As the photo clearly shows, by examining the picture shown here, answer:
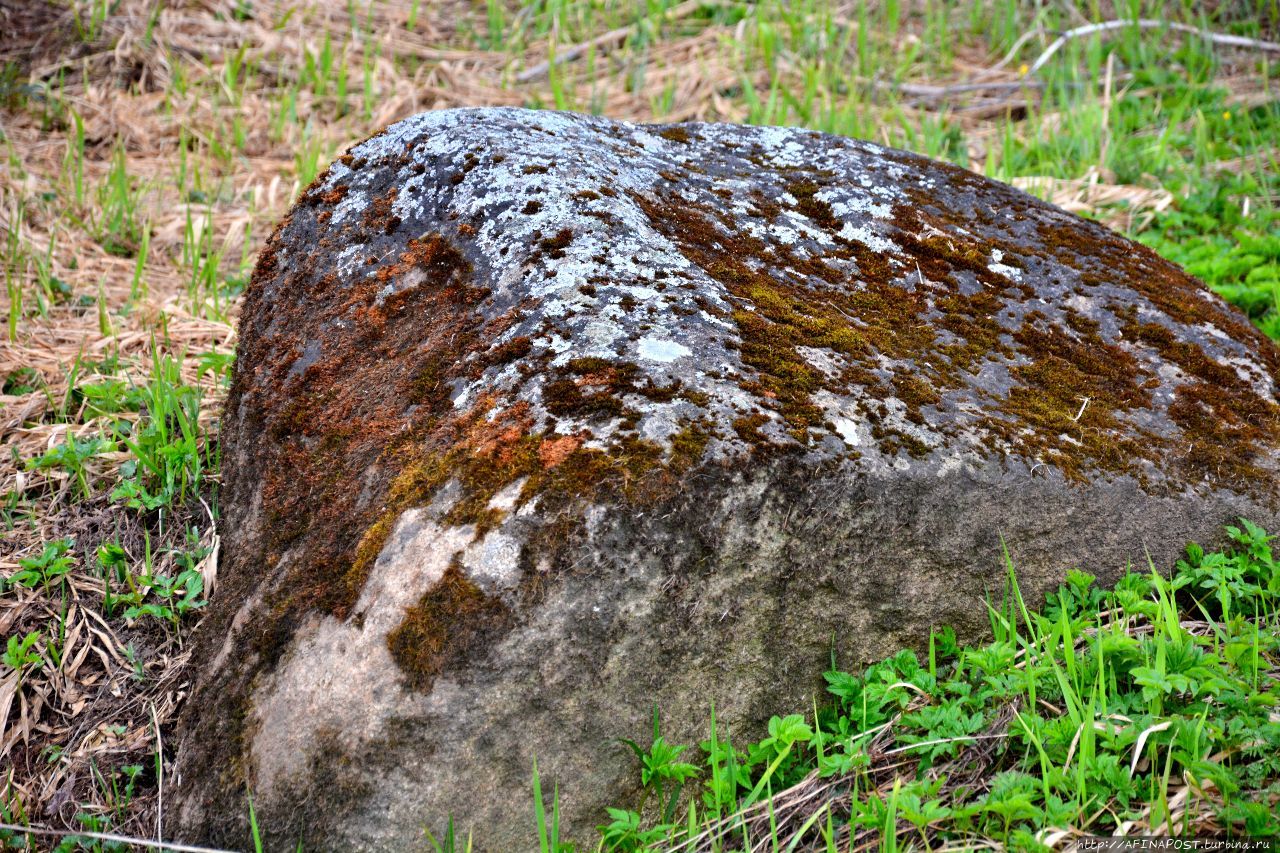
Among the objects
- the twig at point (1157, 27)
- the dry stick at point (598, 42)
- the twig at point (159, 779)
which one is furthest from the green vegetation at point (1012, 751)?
the dry stick at point (598, 42)

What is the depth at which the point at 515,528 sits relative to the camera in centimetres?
172

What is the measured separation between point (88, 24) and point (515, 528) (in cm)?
626

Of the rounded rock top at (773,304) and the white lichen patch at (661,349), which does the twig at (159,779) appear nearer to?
the rounded rock top at (773,304)

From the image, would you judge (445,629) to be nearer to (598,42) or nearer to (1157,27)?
(598,42)

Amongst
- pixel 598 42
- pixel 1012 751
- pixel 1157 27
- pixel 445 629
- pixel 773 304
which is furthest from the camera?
pixel 598 42

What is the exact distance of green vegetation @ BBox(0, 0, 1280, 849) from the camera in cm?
176

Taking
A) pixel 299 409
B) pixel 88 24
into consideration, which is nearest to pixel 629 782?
pixel 299 409

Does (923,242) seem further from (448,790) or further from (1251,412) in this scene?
(448,790)

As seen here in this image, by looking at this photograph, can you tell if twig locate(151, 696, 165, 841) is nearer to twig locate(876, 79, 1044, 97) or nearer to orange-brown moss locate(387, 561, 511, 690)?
orange-brown moss locate(387, 561, 511, 690)

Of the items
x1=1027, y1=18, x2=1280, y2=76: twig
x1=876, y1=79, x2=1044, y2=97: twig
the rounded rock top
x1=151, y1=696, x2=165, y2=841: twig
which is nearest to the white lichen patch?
the rounded rock top

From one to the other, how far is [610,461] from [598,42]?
5.69 metres

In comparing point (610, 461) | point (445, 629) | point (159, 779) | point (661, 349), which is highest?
point (661, 349)

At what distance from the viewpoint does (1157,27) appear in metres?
6.15

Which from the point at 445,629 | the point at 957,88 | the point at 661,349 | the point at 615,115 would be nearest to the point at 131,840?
the point at 445,629
